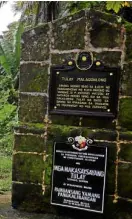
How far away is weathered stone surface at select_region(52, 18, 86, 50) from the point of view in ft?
13.3

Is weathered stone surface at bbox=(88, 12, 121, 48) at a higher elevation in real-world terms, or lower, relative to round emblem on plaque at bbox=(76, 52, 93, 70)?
higher

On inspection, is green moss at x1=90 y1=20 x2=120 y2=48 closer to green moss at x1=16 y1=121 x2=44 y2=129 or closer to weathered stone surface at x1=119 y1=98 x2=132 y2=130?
weathered stone surface at x1=119 y1=98 x2=132 y2=130

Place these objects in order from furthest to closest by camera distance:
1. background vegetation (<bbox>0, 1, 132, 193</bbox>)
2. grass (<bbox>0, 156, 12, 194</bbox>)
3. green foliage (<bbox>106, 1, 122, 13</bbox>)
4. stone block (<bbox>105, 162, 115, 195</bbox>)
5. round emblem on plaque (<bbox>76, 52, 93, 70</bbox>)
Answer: background vegetation (<bbox>0, 1, 132, 193</bbox>) < grass (<bbox>0, 156, 12, 194</bbox>) < round emblem on plaque (<bbox>76, 52, 93, 70</bbox>) < stone block (<bbox>105, 162, 115, 195</bbox>) < green foliage (<bbox>106, 1, 122, 13</bbox>)

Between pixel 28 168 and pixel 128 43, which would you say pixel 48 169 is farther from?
pixel 128 43

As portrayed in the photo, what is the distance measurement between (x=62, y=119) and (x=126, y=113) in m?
0.77

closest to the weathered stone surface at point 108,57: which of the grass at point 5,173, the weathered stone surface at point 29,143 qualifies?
the weathered stone surface at point 29,143

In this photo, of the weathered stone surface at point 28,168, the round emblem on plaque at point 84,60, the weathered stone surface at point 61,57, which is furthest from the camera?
the weathered stone surface at point 28,168

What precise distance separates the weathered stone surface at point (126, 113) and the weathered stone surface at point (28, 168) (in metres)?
1.07

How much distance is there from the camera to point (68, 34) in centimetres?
415

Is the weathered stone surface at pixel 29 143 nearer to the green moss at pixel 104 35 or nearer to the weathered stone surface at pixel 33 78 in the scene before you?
the weathered stone surface at pixel 33 78

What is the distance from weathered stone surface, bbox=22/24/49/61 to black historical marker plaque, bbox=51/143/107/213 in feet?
3.59

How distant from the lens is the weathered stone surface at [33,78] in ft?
14.0

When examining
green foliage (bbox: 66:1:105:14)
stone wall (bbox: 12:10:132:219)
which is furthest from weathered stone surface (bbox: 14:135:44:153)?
green foliage (bbox: 66:1:105:14)

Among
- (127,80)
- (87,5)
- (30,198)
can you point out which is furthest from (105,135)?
(87,5)
